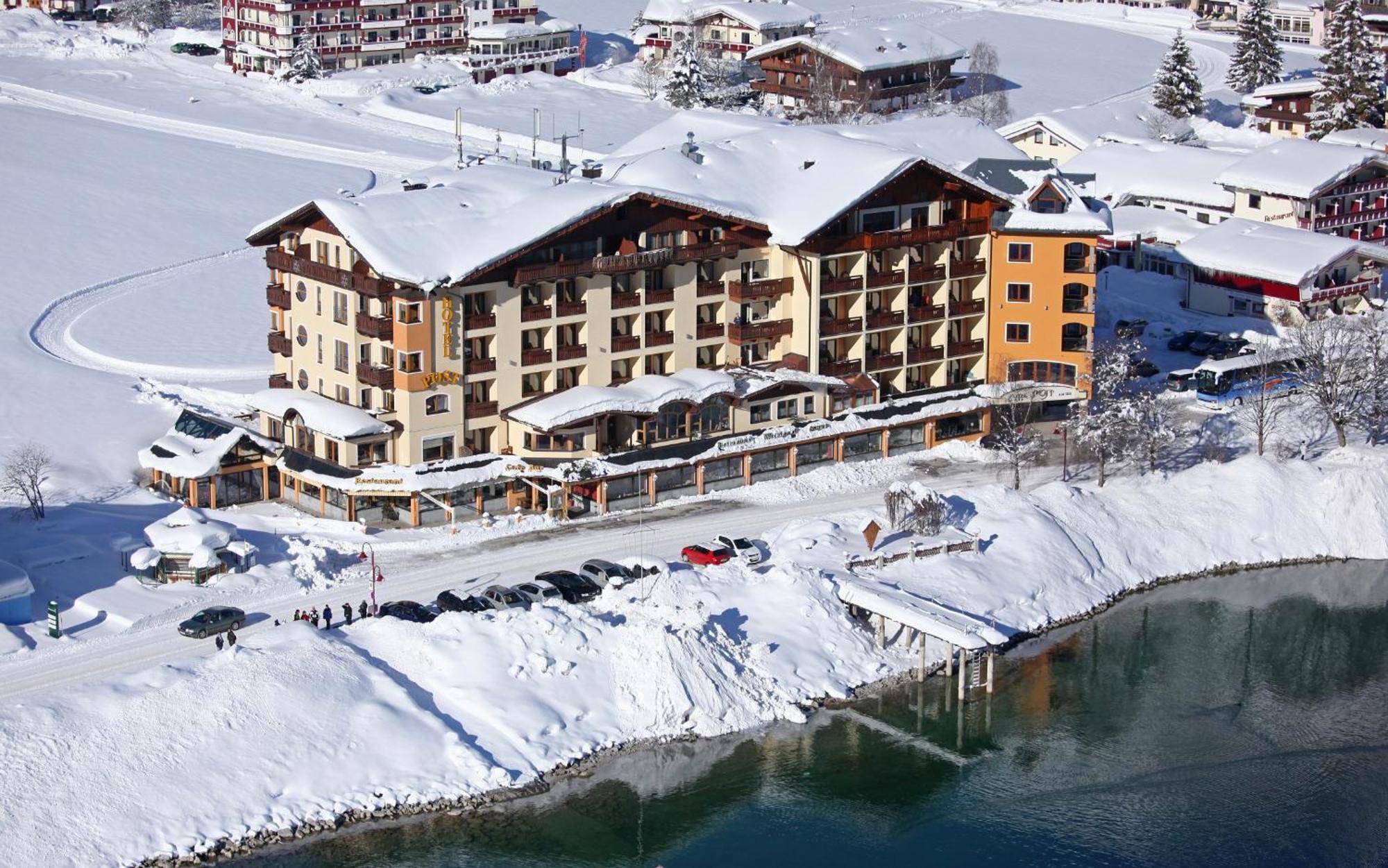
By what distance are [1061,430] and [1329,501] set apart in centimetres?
1251

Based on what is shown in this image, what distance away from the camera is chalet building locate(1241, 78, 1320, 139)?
149 meters

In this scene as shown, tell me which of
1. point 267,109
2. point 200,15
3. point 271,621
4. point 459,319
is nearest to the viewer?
point 271,621

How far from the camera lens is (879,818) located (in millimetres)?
57938

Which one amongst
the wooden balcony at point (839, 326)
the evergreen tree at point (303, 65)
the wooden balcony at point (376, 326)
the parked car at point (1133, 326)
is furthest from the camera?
the evergreen tree at point (303, 65)

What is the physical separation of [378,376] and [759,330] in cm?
1667

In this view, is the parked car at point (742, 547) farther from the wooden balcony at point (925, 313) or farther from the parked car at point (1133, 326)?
the parked car at point (1133, 326)

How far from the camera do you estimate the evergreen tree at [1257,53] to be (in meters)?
166

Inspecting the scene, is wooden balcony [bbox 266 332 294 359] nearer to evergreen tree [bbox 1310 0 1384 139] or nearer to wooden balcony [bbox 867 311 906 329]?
wooden balcony [bbox 867 311 906 329]

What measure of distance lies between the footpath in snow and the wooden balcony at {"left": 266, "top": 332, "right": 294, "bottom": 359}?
69.5 ft

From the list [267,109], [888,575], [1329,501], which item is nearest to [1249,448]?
[1329,501]

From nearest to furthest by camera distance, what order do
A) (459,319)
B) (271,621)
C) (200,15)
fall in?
(271,621) → (459,319) → (200,15)

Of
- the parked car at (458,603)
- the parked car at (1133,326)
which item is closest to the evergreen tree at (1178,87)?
the parked car at (1133,326)

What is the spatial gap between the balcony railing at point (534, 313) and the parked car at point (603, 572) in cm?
1219

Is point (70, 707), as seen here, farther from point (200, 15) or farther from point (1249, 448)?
point (200, 15)
